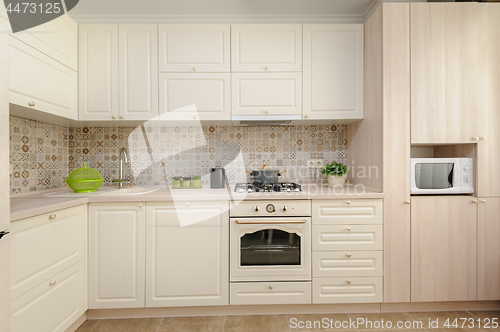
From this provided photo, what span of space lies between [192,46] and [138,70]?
491 millimetres

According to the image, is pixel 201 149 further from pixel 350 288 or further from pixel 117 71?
pixel 350 288

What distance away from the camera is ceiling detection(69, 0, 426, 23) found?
7.82 ft

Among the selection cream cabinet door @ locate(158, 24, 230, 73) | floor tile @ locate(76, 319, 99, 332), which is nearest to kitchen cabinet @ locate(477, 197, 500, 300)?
cream cabinet door @ locate(158, 24, 230, 73)

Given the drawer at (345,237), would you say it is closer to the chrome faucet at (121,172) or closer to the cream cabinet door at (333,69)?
the cream cabinet door at (333,69)

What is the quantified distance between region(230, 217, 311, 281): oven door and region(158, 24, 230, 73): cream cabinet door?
52.2 inches

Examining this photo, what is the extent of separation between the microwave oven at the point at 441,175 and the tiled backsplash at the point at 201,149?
0.74 m

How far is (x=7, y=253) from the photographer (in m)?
1.26

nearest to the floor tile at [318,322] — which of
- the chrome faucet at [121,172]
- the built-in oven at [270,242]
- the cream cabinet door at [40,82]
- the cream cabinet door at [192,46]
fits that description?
the built-in oven at [270,242]

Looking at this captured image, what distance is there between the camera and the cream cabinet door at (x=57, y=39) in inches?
68.9

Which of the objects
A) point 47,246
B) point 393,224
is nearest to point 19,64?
point 47,246

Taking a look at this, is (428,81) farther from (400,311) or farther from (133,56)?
(133,56)

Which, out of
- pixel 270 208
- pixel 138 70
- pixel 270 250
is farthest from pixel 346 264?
pixel 138 70

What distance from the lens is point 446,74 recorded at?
2.08 meters

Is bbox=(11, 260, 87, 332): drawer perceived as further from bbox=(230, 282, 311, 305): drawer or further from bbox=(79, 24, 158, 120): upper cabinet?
bbox=(79, 24, 158, 120): upper cabinet
